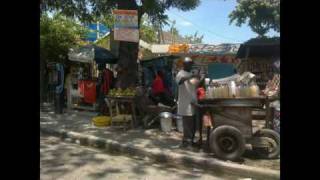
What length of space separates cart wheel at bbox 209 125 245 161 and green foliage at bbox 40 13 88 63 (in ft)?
36.6

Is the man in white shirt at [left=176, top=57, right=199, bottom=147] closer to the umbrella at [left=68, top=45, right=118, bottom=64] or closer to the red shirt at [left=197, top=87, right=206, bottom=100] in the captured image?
the red shirt at [left=197, top=87, right=206, bottom=100]

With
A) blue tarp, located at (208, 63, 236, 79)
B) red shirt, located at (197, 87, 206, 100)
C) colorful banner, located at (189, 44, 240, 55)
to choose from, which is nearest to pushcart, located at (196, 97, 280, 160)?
red shirt, located at (197, 87, 206, 100)

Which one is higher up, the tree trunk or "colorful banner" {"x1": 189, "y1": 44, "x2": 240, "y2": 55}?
"colorful banner" {"x1": 189, "y1": 44, "x2": 240, "y2": 55}

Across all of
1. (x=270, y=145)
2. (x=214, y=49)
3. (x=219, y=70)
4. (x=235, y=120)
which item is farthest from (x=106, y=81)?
(x=214, y=49)

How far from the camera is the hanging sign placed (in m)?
10.2

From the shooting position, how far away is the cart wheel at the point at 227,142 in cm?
810

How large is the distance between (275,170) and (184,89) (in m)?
2.36

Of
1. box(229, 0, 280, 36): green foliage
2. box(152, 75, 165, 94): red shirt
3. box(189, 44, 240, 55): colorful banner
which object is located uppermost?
box(229, 0, 280, 36): green foliage

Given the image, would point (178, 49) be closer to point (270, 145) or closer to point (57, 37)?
point (57, 37)

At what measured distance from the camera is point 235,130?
8.07 metres

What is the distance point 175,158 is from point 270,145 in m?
1.74

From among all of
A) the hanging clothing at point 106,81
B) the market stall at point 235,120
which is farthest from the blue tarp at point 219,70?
the market stall at point 235,120

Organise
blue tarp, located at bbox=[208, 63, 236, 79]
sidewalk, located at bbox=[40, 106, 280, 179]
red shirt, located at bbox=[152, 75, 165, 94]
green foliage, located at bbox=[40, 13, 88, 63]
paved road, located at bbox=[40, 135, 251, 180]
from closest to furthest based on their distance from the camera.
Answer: paved road, located at bbox=[40, 135, 251, 180]
sidewalk, located at bbox=[40, 106, 280, 179]
red shirt, located at bbox=[152, 75, 165, 94]
green foliage, located at bbox=[40, 13, 88, 63]
blue tarp, located at bbox=[208, 63, 236, 79]
